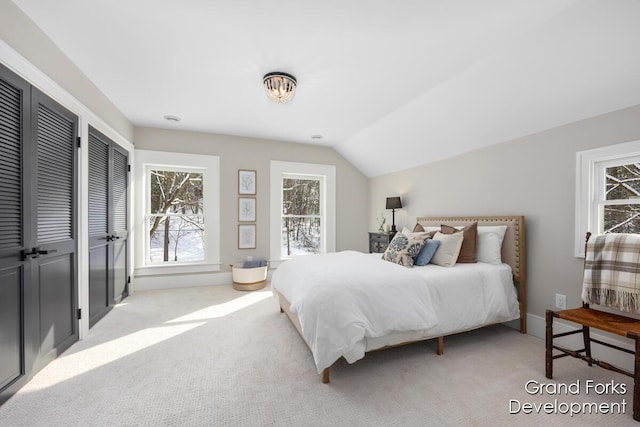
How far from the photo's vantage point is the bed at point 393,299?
6.09ft

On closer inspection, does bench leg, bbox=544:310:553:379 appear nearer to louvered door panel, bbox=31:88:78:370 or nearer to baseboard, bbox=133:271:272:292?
louvered door panel, bbox=31:88:78:370

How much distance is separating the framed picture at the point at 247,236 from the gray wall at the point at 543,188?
311cm

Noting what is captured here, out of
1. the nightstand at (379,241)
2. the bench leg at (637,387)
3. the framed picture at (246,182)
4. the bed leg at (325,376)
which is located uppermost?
the framed picture at (246,182)

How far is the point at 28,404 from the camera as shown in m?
1.64

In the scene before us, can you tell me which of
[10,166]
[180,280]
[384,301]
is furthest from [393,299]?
[180,280]

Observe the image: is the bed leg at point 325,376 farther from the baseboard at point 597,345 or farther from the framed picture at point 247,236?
the framed picture at point 247,236

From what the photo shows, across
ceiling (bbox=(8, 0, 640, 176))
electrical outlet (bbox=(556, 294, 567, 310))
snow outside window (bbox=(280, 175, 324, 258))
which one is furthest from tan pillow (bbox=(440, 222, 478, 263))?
snow outside window (bbox=(280, 175, 324, 258))

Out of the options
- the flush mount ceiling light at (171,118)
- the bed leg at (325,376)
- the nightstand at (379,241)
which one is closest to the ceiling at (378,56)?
the flush mount ceiling light at (171,118)

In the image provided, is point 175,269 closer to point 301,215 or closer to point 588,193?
point 301,215

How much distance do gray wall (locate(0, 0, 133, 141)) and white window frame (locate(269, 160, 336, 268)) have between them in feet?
7.94

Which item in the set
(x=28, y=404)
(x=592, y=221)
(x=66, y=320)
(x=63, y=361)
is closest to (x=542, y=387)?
(x=592, y=221)

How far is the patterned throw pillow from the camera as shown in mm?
2686

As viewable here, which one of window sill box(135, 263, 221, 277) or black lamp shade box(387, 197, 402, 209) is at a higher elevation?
black lamp shade box(387, 197, 402, 209)

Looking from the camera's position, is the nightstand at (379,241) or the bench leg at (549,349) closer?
the bench leg at (549,349)
